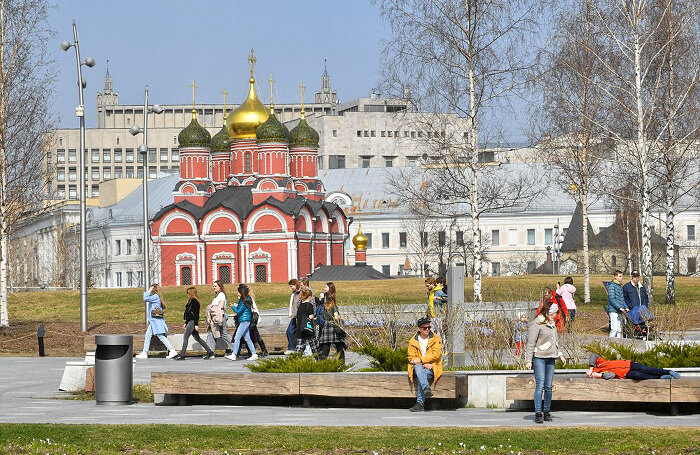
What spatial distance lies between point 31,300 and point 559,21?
25.0 meters

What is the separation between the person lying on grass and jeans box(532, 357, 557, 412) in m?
0.70

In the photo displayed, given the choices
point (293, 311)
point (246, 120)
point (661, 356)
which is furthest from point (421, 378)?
point (246, 120)

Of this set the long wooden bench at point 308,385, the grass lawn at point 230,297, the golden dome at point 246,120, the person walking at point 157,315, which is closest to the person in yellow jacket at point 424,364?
the long wooden bench at point 308,385

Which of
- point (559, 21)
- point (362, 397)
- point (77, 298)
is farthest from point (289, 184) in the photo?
point (362, 397)

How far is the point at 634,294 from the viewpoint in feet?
84.0

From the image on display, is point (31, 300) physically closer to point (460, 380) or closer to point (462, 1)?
point (462, 1)

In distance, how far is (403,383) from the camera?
17188 mm

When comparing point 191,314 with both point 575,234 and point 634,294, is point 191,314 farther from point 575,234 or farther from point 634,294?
point 575,234

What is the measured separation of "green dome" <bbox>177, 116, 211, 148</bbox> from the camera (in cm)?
8400

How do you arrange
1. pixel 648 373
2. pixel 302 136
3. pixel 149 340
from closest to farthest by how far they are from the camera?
pixel 648 373 → pixel 149 340 → pixel 302 136

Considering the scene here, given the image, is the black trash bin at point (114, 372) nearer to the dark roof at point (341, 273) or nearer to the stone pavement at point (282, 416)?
the stone pavement at point (282, 416)

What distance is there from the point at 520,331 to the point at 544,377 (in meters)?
5.82

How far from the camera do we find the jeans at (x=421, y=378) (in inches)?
661

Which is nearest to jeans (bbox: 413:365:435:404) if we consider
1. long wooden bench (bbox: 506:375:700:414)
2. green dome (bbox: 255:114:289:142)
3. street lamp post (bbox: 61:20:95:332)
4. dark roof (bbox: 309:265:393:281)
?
long wooden bench (bbox: 506:375:700:414)
